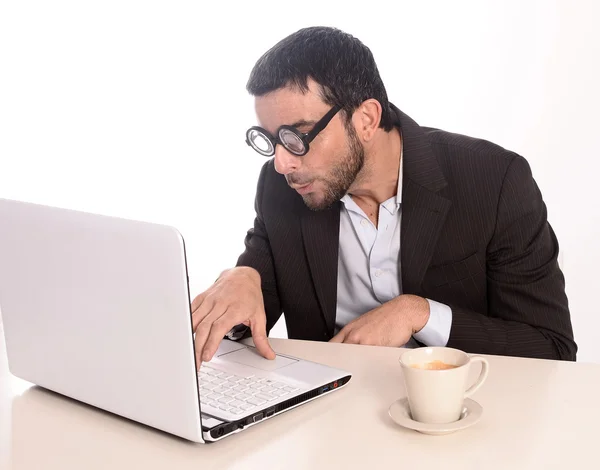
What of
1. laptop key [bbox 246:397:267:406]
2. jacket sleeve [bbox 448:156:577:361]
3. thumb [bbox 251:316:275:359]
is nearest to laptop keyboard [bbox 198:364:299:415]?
laptop key [bbox 246:397:267:406]

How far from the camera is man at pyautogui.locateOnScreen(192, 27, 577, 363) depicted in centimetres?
179

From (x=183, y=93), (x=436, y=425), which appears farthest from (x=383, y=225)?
(x=183, y=93)

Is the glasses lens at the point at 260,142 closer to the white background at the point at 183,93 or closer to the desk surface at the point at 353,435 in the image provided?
the desk surface at the point at 353,435

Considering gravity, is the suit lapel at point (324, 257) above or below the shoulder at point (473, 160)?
below

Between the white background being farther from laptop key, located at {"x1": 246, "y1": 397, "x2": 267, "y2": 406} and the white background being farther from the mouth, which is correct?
laptop key, located at {"x1": 246, "y1": 397, "x2": 267, "y2": 406}

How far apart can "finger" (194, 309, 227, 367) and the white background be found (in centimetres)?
228

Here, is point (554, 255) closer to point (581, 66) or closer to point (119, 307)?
point (119, 307)

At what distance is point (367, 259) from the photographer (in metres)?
2.04

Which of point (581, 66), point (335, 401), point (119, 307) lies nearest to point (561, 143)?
point (581, 66)

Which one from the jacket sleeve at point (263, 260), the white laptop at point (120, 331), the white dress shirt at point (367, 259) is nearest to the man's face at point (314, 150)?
the white dress shirt at point (367, 259)

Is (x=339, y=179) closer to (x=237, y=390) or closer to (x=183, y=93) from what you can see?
(x=237, y=390)

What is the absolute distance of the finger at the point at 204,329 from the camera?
1.44 metres

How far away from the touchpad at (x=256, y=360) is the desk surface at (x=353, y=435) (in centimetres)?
14

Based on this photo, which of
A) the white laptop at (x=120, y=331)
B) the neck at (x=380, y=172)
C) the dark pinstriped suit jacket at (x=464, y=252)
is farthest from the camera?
the neck at (x=380, y=172)
